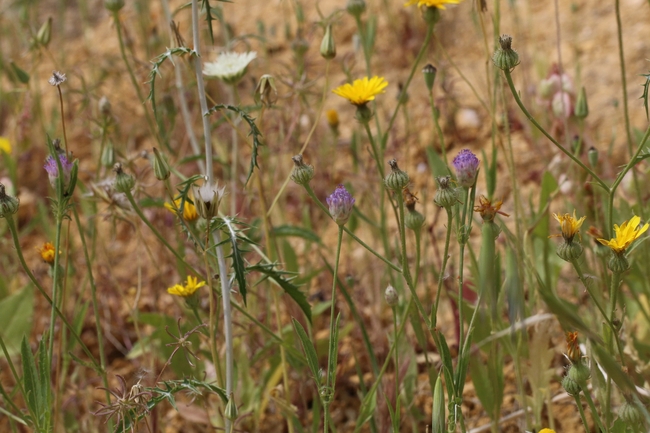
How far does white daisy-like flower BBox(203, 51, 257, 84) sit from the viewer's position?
46.7 inches

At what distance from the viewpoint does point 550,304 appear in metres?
0.53

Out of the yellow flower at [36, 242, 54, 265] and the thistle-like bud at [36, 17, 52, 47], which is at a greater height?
the thistle-like bud at [36, 17, 52, 47]

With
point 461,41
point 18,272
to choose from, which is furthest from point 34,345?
point 461,41

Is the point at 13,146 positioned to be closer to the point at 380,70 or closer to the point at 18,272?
the point at 18,272

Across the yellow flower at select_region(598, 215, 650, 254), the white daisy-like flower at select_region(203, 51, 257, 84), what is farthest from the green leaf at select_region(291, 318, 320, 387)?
the white daisy-like flower at select_region(203, 51, 257, 84)

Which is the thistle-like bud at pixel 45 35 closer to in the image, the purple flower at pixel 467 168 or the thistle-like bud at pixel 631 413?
the purple flower at pixel 467 168

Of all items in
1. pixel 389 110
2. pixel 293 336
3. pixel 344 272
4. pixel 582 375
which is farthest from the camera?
pixel 389 110

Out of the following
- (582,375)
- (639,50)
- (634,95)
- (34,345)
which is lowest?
(582,375)

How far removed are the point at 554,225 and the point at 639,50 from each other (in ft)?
2.63

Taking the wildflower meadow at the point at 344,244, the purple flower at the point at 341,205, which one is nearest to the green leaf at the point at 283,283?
the wildflower meadow at the point at 344,244

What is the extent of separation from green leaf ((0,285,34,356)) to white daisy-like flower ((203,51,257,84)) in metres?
0.62

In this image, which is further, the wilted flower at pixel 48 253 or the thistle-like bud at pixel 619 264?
the wilted flower at pixel 48 253

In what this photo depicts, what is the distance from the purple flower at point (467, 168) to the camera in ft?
2.81

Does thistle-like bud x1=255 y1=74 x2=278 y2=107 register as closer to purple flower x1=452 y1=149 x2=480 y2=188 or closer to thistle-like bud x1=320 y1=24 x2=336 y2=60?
thistle-like bud x1=320 y1=24 x2=336 y2=60
